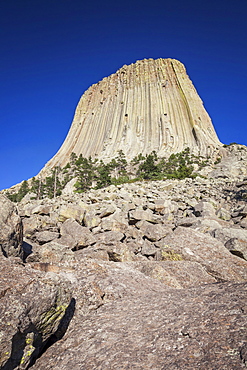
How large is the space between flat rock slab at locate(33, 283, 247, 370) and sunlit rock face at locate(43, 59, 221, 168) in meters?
63.4

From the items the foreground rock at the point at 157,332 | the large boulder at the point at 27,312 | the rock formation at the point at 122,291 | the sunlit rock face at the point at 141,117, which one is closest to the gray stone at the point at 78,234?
the rock formation at the point at 122,291

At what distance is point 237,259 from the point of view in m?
8.34

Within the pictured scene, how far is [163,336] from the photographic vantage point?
11.6 ft

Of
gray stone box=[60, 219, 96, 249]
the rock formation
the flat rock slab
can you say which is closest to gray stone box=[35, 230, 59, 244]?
the rock formation

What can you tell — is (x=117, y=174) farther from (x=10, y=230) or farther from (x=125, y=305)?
(x=125, y=305)

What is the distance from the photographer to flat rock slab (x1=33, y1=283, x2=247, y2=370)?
293cm

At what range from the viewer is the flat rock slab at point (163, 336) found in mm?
2926

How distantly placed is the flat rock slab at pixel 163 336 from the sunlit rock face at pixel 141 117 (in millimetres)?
63443

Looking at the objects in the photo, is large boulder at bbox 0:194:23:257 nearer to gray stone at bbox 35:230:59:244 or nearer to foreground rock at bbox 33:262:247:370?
foreground rock at bbox 33:262:247:370

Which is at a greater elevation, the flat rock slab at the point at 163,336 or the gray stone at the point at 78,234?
the gray stone at the point at 78,234

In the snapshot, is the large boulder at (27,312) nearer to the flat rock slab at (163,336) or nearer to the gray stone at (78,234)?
the flat rock slab at (163,336)

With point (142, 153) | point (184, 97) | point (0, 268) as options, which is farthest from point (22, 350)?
point (184, 97)

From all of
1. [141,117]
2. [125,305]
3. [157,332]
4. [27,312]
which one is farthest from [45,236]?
[141,117]

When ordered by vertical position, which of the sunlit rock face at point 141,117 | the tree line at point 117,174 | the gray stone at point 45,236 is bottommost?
the gray stone at point 45,236
